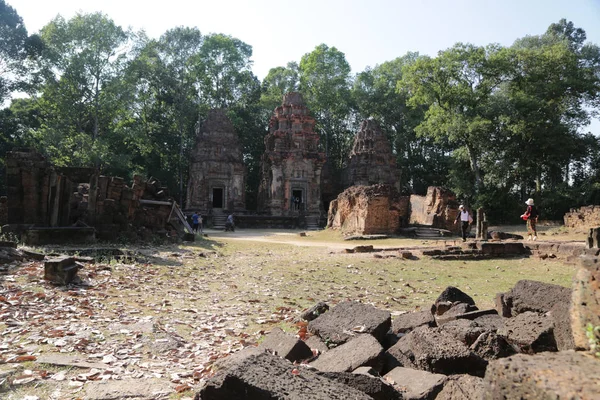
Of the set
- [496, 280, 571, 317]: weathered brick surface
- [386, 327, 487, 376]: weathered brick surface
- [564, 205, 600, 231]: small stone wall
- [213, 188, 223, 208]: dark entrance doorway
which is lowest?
[386, 327, 487, 376]: weathered brick surface

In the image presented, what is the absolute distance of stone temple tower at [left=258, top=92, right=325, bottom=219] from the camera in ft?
112

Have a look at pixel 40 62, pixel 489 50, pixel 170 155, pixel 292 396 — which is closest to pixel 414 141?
pixel 489 50

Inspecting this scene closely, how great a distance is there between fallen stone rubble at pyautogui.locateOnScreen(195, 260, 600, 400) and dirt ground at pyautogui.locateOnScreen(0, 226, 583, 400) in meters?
0.84

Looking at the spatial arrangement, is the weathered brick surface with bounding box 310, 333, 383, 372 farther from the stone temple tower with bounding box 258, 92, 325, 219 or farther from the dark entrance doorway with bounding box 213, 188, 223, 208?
the dark entrance doorway with bounding box 213, 188, 223, 208

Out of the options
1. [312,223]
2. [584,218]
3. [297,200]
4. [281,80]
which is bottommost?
[312,223]

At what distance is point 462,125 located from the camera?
1086 inches

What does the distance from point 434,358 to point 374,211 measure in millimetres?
17543

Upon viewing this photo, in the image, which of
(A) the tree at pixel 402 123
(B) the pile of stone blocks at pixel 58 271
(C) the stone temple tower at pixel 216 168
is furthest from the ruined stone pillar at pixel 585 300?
(A) the tree at pixel 402 123

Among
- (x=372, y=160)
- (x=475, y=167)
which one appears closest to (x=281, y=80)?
(x=372, y=160)

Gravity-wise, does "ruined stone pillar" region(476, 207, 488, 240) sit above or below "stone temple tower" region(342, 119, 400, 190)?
below

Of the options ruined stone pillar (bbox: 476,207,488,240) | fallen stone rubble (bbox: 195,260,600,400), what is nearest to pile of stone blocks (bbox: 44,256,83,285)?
fallen stone rubble (bbox: 195,260,600,400)

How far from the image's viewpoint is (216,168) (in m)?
35.1

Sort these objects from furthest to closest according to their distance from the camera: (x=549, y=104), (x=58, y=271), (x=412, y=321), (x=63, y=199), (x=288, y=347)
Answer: (x=549, y=104) → (x=63, y=199) → (x=58, y=271) → (x=412, y=321) → (x=288, y=347)

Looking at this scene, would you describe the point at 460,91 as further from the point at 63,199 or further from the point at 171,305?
the point at 171,305
